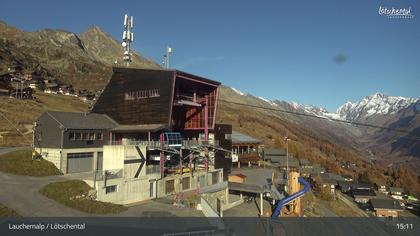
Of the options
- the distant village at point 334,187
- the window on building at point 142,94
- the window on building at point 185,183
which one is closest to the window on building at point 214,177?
the distant village at point 334,187

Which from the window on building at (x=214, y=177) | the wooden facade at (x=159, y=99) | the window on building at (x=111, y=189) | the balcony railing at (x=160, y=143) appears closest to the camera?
the window on building at (x=111, y=189)

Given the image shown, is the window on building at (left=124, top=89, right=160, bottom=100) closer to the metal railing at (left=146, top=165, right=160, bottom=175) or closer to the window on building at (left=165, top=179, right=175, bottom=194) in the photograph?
the metal railing at (left=146, top=165, right=160, bottom=175)

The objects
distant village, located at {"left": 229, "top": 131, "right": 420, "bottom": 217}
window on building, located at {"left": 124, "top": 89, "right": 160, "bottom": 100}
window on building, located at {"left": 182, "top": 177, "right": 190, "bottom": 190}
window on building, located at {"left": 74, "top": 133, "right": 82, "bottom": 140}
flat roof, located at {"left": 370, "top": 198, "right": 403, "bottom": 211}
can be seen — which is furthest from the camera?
distant village, located at {"left": 229, "top": 131, "right": 420, "bottom": 217}

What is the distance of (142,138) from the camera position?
46844 mm

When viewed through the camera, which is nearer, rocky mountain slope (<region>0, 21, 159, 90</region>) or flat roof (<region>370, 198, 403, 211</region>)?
flat roof (<region>370, 198, 403, 211</region>)

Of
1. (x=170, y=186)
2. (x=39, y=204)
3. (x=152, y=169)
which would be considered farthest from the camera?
(x=170, y=186)

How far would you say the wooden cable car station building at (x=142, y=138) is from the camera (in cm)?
3762

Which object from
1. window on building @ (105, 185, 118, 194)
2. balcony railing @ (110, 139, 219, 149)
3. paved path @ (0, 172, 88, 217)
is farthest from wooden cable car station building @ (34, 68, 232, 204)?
paved path @ (0, 172, 88, 217)

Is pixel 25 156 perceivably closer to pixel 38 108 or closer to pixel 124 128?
pixel 124 128

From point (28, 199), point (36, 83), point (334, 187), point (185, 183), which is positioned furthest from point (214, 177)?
point (36, 83)

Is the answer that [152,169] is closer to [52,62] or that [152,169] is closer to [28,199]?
[28,199]

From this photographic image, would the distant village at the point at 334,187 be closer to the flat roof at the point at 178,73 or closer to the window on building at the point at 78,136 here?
the flat roof at the point at 178,73

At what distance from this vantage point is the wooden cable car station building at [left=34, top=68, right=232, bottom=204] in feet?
123

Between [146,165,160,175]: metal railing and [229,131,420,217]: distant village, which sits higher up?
[146,165,160,175]: metal railing
